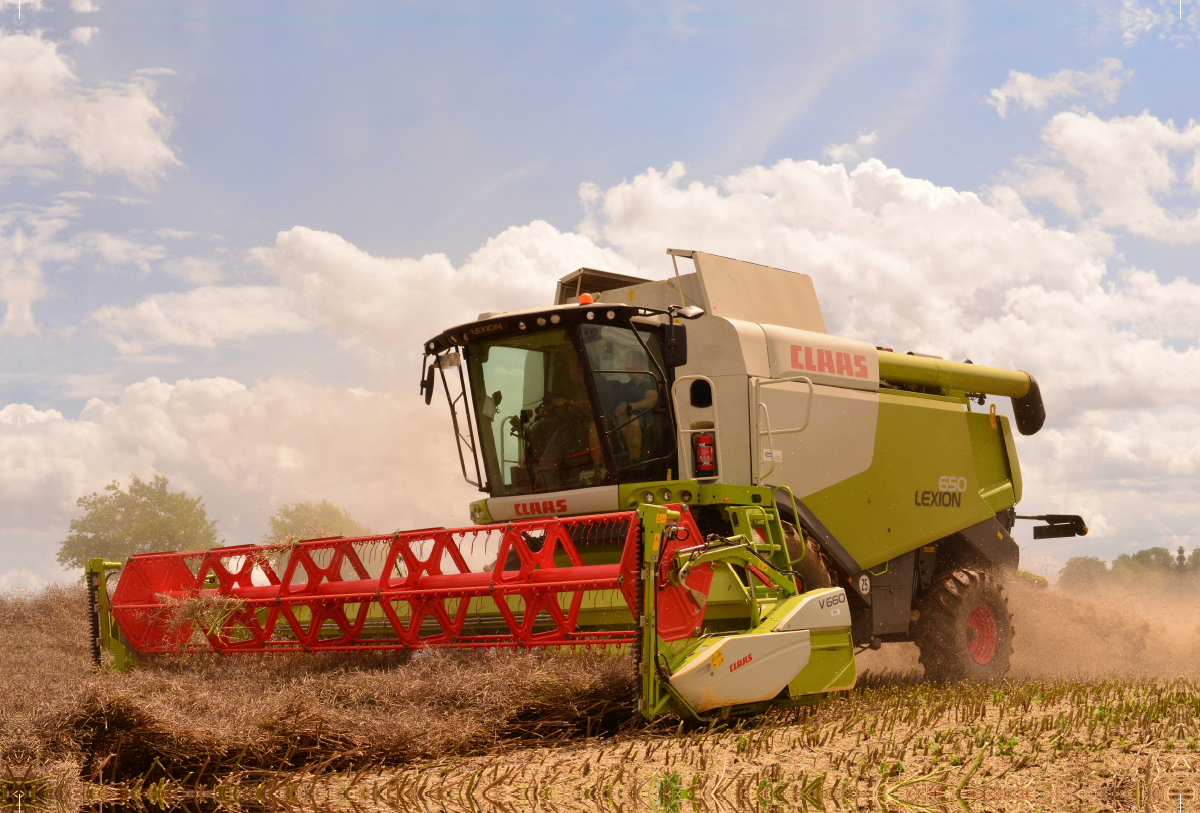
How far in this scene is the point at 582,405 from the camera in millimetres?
6457

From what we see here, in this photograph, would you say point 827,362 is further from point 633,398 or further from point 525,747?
point 525,747

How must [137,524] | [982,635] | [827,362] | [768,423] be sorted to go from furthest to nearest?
[137,524], [982,635], [827,362], [768,423]

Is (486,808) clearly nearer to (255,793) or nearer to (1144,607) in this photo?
(255,793)

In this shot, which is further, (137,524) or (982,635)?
(137,524)

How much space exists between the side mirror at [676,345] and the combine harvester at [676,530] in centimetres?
1

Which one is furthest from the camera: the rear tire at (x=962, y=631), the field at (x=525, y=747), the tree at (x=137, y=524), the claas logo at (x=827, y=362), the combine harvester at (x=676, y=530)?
the tree at (x=137, y=524)

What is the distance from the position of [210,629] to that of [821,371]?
4.54 metres

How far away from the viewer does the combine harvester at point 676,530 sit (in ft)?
16.5

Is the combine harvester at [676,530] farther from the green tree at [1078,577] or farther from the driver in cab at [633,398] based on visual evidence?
the green tree at [1078,577]

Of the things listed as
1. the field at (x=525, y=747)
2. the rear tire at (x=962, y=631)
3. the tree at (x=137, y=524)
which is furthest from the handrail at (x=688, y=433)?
the tree at (x=137, y=524)

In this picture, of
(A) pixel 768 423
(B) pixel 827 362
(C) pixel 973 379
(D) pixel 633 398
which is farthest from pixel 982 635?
(D) pixel 633 398

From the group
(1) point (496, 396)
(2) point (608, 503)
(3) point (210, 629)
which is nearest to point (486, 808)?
(2) point (608, 503)

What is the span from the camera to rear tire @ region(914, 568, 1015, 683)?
788 centimetres

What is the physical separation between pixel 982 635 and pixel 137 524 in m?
30.1
